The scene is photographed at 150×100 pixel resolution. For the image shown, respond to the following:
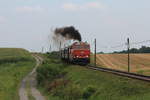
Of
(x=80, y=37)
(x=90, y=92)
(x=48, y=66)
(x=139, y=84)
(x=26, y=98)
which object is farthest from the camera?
(x=80, y=37)

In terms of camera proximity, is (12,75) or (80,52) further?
(12,75)

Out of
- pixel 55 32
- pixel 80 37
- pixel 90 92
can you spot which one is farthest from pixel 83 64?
pixel 55 32

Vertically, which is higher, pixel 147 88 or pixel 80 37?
pixel 80 37

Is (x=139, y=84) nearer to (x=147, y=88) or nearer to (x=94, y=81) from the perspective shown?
(x=147, y=88)

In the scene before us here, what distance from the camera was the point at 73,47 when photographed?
167 ft

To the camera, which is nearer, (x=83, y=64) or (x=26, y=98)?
(x=26, y=98)

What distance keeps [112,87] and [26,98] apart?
19.1m

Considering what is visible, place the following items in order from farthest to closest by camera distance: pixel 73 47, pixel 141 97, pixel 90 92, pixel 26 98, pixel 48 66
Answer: pixel 48 66 → pixel 73 47 → pixel 26 98 → pixel 90 92 → pixel 141 97

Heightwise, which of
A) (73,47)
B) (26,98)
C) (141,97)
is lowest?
(26,98)

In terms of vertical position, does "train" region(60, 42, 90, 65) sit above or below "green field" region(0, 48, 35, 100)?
above

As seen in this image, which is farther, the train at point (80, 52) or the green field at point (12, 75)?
the train at point (80, 52)

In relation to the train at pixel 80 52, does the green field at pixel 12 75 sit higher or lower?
lower

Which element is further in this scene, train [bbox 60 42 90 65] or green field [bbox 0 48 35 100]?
train [bbox 60 42 90 65]

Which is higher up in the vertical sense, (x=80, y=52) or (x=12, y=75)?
(x=80, y=52)
